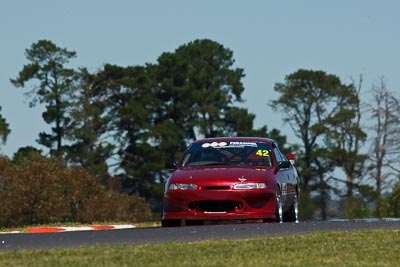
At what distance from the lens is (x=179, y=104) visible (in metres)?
92.5

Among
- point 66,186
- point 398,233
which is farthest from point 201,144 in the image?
point 66,186

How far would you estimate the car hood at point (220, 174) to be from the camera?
21844 mm

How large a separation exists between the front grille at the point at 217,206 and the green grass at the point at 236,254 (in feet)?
17.4

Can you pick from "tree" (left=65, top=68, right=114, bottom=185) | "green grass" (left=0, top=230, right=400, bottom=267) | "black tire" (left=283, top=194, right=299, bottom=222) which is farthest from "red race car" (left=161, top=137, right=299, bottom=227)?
"tree" (left=65, top=68, right=114, bottom=185)

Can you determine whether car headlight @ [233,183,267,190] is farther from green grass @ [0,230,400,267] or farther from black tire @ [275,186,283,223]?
A: green grass @ [0,230,400,267]

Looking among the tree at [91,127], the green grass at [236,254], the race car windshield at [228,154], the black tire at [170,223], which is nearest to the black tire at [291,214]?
the race car windshield at [228,154]

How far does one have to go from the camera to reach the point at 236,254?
1452cm

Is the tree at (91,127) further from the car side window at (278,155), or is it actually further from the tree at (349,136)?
the car side window at (278,155)

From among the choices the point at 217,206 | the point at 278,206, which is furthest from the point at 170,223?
the point at 278,206

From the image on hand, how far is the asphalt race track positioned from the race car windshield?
124 inches

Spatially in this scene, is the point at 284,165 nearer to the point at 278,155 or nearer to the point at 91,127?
the point at 278,155

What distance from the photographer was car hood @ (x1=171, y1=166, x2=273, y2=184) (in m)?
21.8

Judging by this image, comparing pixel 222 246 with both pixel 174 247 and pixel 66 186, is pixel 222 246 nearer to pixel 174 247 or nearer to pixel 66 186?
pixel 174 247

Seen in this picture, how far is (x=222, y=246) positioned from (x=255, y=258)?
146cm
